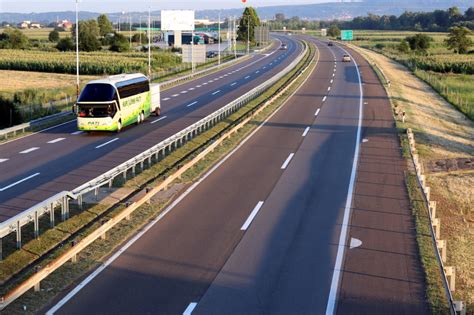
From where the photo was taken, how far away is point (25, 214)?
15.8m

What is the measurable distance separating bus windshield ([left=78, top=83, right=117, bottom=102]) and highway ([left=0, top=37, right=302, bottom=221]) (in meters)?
1.83

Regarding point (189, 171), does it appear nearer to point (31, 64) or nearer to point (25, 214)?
point (25, 214)

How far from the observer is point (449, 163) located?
96.7 feet

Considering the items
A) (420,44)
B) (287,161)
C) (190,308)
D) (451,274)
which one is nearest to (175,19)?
(420,44)

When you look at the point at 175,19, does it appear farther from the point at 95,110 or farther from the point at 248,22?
the point at 95,110

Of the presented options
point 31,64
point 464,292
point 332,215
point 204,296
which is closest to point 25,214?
point 204,296

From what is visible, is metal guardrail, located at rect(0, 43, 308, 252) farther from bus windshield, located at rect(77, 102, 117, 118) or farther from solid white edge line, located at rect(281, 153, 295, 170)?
solid white edge line, located at rect(281, 153, 295, 170)

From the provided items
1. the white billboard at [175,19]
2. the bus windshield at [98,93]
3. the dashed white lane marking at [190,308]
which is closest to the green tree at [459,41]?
the white billboard at [175,19]

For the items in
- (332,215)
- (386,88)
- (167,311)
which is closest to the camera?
(167,311)

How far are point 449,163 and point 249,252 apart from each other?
660 inches

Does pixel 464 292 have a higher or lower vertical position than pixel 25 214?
lower

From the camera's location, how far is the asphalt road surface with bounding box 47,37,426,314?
41.4 feet

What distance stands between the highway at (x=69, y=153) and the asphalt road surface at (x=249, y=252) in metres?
4.47

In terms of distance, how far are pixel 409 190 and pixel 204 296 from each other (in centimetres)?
1143
